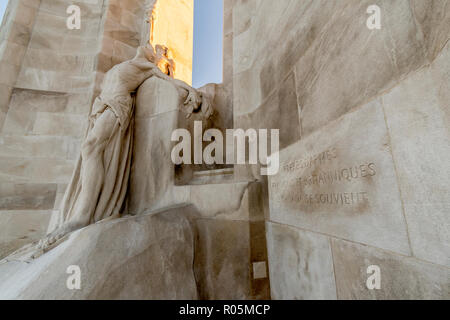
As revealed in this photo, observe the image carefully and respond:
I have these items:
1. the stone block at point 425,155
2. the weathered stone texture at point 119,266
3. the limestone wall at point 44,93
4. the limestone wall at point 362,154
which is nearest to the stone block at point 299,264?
the limestone wall at point 362,154

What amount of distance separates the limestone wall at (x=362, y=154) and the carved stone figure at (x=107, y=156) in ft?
5.46

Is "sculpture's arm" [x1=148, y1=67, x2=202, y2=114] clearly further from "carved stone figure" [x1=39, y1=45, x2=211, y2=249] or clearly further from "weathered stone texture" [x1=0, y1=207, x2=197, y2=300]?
"weathered stone texture" [x1=0, y1=207, x2=197, y2=300]

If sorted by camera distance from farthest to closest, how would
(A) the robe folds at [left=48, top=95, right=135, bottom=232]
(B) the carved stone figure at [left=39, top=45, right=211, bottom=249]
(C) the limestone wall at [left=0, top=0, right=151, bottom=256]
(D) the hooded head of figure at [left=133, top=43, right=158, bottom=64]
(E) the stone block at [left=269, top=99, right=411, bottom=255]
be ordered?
(C) the limestone wall at [left=0, top=0, right=151, bottom=256]
(D) the hooded head of figure at [left=133, top=43, right=158, bottom=64]
(A) the robe folds at [left=48, top=95, right=135, bottom=232]
(B) the carved stone figure at [left=39, top=45, right=211, bottom=249]
(E) the stone block at [left=269, top=99, right=411, bottom=255]

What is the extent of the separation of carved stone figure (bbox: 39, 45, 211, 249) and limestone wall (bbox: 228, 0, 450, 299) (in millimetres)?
1664

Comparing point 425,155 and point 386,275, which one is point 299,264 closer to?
point 386,275

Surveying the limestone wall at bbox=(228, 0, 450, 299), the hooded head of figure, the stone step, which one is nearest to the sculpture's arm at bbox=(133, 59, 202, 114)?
the hooded head of figure

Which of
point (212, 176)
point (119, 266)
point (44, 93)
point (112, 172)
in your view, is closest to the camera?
point (119, 266)

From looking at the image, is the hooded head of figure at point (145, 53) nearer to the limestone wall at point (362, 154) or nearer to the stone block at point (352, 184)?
the limestone wall at point (362, 154)

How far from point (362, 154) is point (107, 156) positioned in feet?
7.88

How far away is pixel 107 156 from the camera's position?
229cm

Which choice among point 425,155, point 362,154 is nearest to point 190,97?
point 362,154

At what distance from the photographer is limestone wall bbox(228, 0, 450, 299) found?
2.05 feet

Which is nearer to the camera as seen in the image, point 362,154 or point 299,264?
point 362,154
